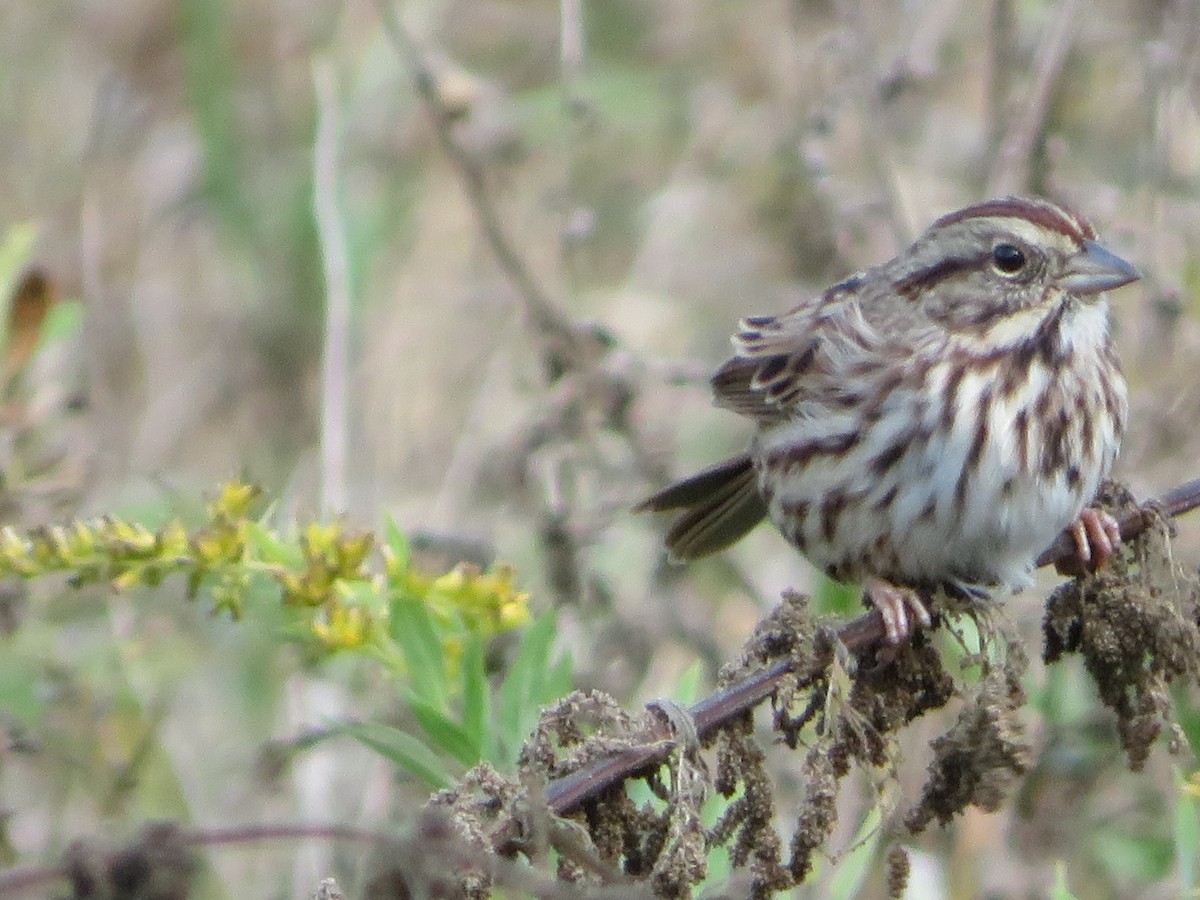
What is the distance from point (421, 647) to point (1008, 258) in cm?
116

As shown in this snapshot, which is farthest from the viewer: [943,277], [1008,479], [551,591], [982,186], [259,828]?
[982,186]

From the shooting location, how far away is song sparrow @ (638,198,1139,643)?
308 centimetres

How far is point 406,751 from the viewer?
8.47ft

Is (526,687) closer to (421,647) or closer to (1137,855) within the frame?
(421,647)

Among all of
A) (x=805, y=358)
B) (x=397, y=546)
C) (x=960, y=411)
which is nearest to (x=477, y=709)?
(x=397, y=546)

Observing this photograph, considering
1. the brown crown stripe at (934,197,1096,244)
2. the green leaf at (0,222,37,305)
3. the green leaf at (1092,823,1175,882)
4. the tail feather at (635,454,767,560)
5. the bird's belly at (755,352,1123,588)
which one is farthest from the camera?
the tail feather at (635,454,767,560)

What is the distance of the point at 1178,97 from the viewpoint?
15.2 feet

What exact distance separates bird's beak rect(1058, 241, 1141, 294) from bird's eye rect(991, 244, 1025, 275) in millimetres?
71

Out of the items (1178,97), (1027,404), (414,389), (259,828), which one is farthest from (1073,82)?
(259,828)

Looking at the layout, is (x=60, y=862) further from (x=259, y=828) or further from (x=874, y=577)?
(x=874, y=577)

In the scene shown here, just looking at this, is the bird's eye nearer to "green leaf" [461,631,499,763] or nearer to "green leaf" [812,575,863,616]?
"green leaf" [812,575,863,616]

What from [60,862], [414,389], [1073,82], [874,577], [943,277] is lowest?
[60,862]

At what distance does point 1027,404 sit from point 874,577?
13.3 inches

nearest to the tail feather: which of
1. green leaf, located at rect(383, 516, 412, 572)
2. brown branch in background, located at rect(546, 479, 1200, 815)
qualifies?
green leaf, located at rect(383, 516, 412, 572)
